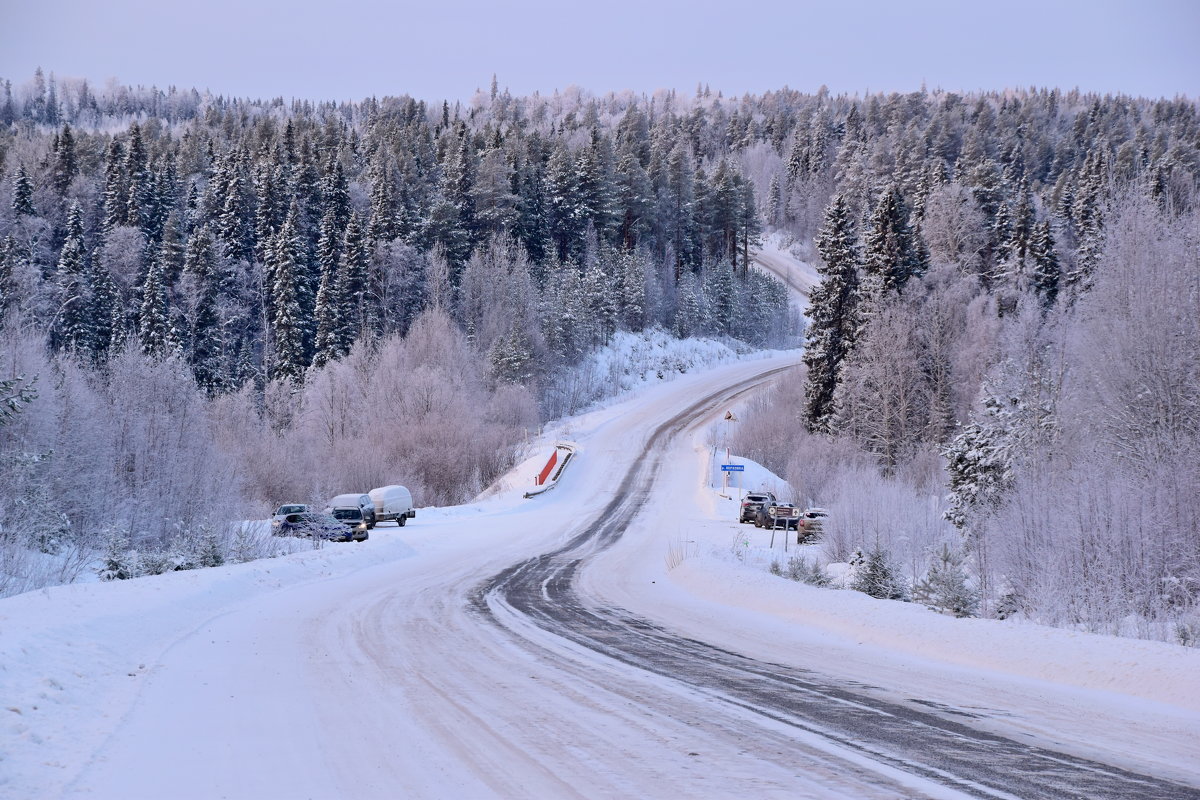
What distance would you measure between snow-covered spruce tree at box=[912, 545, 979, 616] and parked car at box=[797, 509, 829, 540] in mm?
18315

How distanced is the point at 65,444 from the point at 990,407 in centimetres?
3393

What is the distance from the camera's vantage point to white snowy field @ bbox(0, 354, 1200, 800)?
6.25 meters

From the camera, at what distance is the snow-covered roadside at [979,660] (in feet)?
24.8

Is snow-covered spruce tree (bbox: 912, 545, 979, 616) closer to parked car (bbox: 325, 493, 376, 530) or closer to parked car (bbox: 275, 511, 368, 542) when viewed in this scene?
parked car (bbox: 275, 511, 368, 542)

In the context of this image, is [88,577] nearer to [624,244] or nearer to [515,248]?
[515,248]

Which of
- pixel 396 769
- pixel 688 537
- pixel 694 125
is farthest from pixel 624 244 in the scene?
pixel 694 125

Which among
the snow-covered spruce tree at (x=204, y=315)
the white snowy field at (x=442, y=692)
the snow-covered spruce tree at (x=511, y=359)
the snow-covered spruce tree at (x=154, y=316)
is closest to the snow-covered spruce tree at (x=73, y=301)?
the snow-covered spruce tree at (x=154, y=316)

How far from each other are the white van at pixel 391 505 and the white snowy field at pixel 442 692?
21073mm

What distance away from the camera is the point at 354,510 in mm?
35969

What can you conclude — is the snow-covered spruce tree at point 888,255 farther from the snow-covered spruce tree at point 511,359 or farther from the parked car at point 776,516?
the snow-covered spruce tree at point 511,359

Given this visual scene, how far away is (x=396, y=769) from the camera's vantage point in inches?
256

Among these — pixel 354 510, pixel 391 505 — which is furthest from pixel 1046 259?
pixel 354 510

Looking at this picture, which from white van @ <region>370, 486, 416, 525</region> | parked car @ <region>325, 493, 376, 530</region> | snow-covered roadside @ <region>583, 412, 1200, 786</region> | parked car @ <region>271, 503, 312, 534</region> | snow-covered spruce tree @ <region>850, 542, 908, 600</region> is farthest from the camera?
white van @ <region>370, 486, 416, 525</region>

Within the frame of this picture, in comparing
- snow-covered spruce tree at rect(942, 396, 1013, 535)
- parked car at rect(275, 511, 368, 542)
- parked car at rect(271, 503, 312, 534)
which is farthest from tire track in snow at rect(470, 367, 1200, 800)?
parked car at rect(271, 503, 312, 534)
